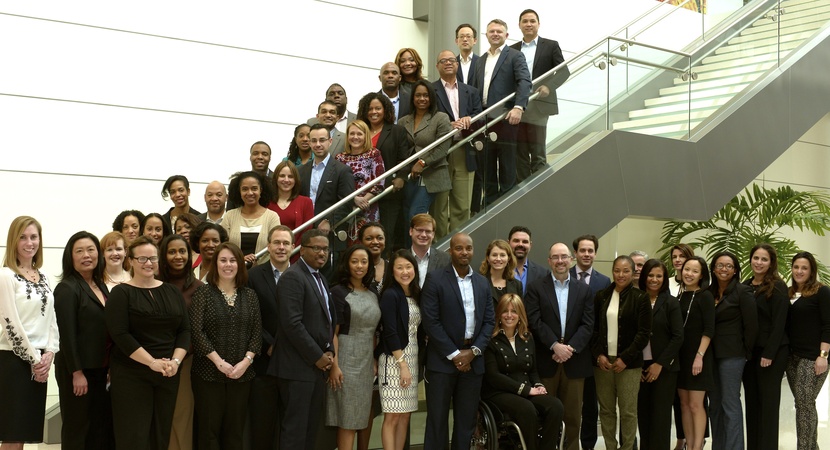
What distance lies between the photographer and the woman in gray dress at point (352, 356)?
5684mm

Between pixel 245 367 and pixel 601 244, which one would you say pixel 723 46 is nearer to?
pixel 601 244

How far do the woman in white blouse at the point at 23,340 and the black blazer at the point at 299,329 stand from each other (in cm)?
126

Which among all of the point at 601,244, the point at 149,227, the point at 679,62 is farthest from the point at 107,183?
the point at 679,62

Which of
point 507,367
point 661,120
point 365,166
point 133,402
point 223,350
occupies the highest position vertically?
point 661,120

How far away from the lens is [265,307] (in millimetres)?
5594

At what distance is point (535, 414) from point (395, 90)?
288 centimetres

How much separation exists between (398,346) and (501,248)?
3.39 ft

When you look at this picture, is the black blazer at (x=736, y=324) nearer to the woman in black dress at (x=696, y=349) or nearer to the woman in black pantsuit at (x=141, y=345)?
the woman in black dress at (x=696, y=349)

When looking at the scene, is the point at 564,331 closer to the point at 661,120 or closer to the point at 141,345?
the point at 661,120

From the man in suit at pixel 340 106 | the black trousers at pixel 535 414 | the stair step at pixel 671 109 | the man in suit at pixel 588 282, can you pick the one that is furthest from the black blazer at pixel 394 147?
the stair step at pixel 671 109

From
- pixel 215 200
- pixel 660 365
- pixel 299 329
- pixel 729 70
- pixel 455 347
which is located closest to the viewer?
pixel 299 329

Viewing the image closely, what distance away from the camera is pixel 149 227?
5922mm

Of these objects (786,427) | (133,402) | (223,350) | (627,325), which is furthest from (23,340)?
(786,427)

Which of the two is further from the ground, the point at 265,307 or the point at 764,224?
the point at 764,224
